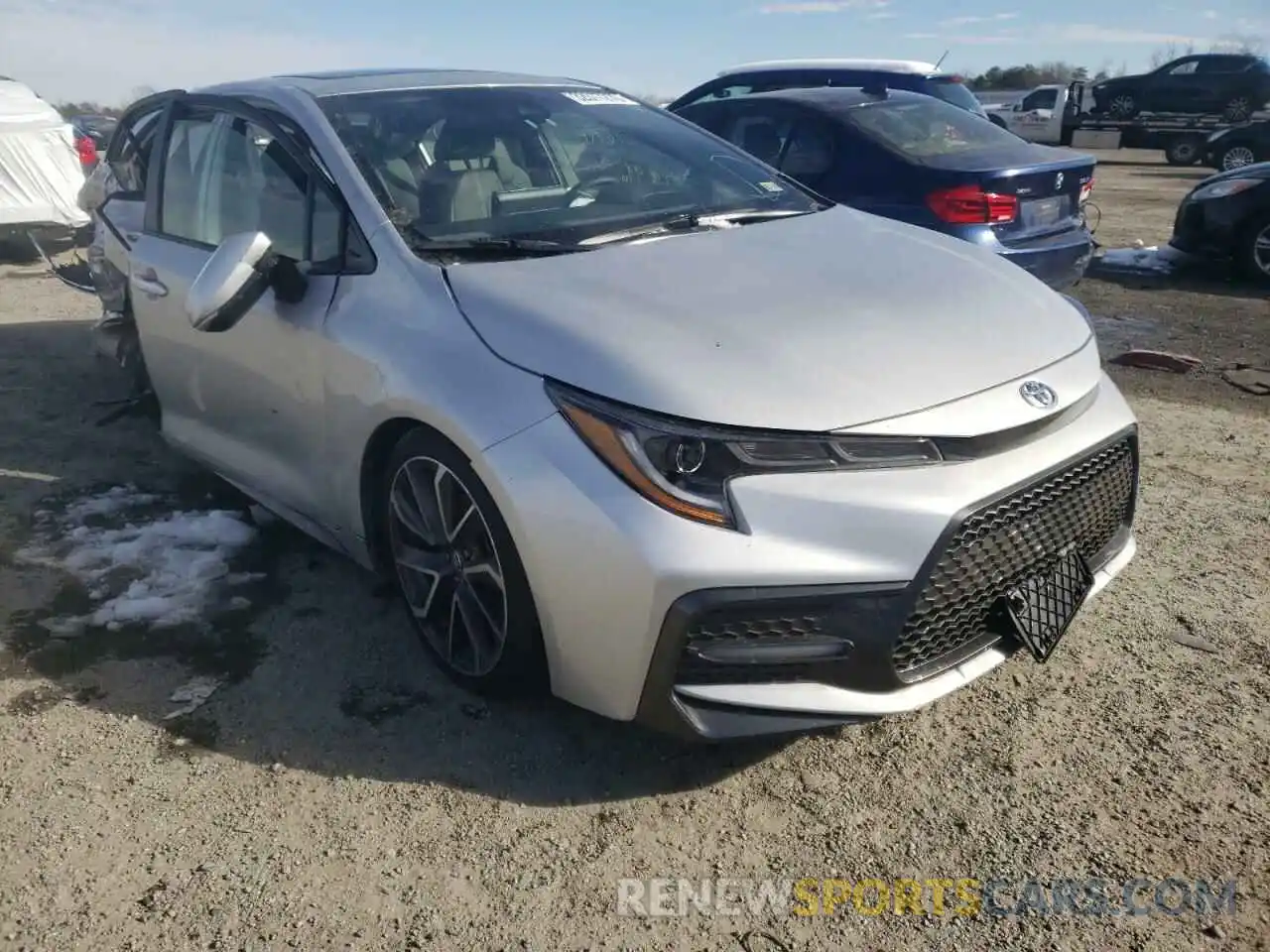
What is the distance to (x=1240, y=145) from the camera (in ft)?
51.7

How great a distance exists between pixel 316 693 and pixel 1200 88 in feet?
76.8

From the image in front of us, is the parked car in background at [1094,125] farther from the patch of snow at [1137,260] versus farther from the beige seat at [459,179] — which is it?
the beige seat at [459,179]

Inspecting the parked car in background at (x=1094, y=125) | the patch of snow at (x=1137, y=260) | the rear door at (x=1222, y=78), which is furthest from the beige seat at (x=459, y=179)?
the rear door at (x=1222, y=78)

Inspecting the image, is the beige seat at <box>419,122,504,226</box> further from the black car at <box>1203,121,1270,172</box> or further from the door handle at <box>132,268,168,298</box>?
the black car at <box>1203,121,1270,172</box>

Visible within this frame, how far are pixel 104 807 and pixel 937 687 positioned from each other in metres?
1.99

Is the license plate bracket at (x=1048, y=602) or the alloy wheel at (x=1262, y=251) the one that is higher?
the license plate bracket at (x=1048, y=602)

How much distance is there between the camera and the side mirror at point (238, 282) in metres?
2.96

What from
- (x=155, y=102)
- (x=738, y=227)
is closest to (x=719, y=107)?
(x=155, y=102)

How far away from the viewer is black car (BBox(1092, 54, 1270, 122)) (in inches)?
816

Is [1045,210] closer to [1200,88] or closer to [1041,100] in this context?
[1200,88]

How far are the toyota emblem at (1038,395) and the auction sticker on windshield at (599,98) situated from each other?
209 cm

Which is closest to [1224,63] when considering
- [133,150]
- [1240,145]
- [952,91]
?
[1240,145]

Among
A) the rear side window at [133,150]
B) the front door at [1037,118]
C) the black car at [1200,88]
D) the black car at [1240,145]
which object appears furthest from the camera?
the front door at [1037,118]

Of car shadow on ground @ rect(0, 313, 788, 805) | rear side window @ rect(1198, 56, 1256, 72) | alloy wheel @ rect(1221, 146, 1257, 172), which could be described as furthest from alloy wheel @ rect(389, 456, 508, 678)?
rear side window @ rect(1198, 56, 1256, 72)
